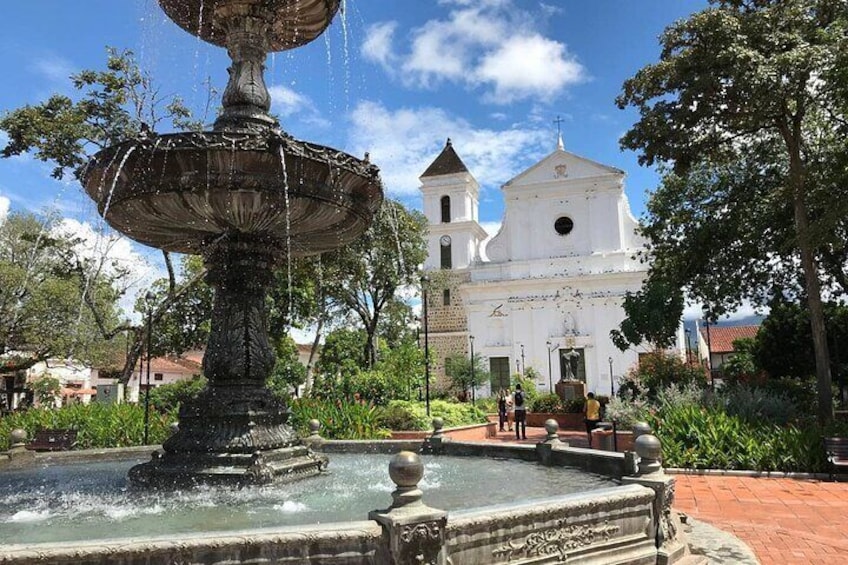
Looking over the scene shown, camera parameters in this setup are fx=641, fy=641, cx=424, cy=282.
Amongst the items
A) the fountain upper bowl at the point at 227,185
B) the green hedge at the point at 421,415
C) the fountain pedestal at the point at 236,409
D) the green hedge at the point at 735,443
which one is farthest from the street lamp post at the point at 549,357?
the fountain upper bowl at the point at 227,185

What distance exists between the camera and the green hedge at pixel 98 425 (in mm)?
12711

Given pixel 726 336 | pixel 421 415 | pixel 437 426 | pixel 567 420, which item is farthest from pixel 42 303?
pixel 726 336

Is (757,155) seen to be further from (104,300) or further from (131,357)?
(104,300)

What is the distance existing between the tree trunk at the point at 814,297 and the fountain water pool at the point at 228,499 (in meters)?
9.05

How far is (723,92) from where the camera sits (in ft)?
47.5

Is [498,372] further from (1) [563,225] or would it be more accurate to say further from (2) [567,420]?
(2) [567,420]

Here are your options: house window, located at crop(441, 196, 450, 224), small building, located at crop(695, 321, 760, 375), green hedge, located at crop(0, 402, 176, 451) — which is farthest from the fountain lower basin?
small building, located at crop(695, 321, 760, 375)

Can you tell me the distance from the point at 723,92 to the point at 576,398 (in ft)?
41.4

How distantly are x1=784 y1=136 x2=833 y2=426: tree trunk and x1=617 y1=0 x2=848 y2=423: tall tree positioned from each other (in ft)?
0.07

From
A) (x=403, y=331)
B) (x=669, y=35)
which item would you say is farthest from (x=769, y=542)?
(x=403, y=331)

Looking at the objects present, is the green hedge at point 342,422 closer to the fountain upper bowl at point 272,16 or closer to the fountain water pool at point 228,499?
the fountain water pool at point 228,499

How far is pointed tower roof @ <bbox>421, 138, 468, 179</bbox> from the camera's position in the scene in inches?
1791

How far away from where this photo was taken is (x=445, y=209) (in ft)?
150

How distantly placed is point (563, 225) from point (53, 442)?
33.3m
